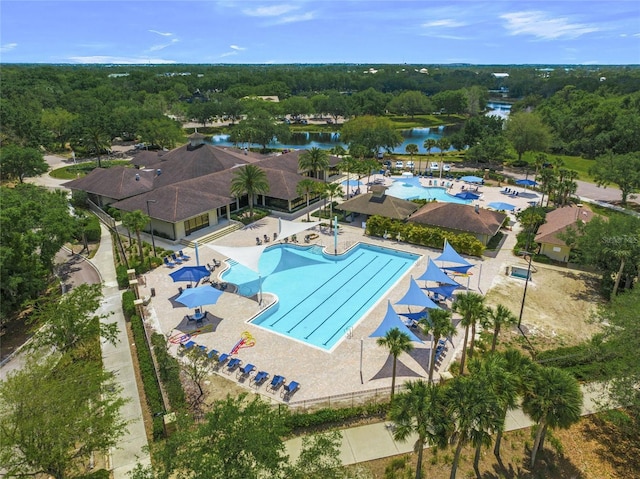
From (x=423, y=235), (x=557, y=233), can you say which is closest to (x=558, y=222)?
(x=557, y=233)

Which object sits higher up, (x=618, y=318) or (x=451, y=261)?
(x=618, y=318)

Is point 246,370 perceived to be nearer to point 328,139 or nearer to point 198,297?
point 198,297

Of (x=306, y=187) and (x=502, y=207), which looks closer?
(x=306, y=187)

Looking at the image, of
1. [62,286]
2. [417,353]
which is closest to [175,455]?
[417,353]

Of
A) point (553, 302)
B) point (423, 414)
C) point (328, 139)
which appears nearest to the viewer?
point (423, 414)

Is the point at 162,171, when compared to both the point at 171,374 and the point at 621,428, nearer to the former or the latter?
the point at 171,374

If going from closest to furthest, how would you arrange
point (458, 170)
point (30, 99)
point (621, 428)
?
point (621, 428) < point (458, 170) < point (30, 99)

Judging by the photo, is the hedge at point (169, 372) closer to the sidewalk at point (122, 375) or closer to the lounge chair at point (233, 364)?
the sidewalk at point (122, 375)
